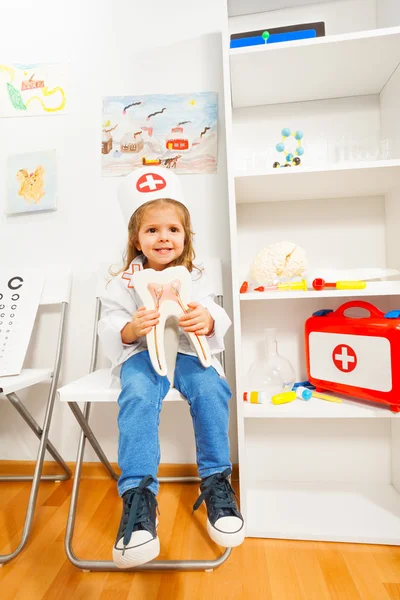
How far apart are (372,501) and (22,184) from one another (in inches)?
61.5

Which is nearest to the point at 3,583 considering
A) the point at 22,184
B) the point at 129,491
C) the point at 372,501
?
the point at 129,491

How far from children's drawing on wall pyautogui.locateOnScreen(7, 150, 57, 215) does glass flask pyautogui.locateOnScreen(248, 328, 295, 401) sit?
2.94 ft

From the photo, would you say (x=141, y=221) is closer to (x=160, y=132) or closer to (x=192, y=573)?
(x=160, y=132)

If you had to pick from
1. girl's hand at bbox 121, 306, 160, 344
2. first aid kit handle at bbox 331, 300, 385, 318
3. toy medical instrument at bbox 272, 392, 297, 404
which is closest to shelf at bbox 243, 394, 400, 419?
A: toy medical instrument at bbox 272, 392, 297, 404

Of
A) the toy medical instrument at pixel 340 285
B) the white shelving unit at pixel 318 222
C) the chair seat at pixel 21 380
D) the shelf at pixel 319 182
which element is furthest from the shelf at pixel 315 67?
the chair seat at pixel 21 380

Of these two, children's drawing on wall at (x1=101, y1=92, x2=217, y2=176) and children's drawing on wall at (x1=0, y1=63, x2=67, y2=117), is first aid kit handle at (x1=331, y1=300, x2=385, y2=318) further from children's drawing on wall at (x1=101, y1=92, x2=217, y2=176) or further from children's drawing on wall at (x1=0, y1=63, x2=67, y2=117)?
children's drawing on wall at (x1=0, y1=63, x2=67, y2=117)

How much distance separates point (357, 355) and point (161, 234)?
60 cm

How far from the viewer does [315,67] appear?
110cm

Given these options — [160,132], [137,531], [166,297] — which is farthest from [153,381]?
[160,132]

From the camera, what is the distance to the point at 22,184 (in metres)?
1.41

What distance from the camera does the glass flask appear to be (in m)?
1.18

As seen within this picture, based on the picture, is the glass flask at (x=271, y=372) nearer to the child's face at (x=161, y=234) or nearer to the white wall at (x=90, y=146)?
the white wall at (x=90, y=146)

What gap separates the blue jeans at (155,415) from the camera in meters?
0.78

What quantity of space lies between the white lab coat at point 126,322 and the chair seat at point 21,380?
0.89ft
